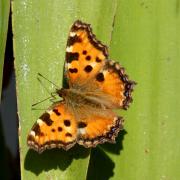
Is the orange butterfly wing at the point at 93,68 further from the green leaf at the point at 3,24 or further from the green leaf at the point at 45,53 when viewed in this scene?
the green leaf at the point at 3,24

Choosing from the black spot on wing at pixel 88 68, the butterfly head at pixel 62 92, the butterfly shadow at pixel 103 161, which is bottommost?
the butterfly shadow at pixel 103 161

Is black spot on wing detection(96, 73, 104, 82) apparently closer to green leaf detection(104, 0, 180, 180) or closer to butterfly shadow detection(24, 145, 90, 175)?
green leaf detection(104, 0, 180, 180)

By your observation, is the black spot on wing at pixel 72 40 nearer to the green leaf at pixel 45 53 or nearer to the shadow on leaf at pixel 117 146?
the green leaf at pixel 45 53

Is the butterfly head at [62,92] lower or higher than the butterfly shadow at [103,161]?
higher

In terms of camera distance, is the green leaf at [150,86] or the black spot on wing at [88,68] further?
the black spot on wing at [88,68]

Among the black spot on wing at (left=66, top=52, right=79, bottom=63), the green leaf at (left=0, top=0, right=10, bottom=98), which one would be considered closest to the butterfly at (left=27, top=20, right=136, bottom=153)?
the black spot on wing at (left=66, top=52, right=79, bottom=63)

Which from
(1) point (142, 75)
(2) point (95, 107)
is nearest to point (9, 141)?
(2) point (95, 107)

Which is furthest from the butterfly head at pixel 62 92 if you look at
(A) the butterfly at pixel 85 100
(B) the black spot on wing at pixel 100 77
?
(B) the black spot on wing at pixel 100 77
